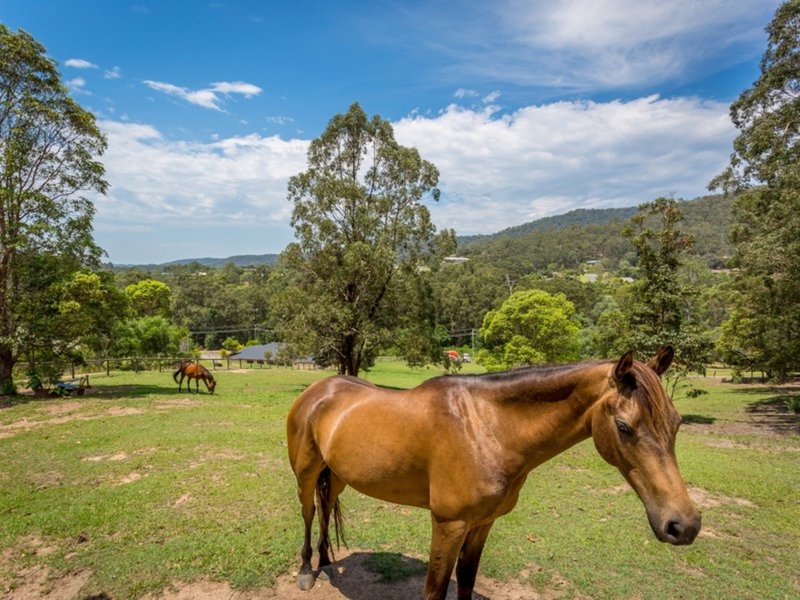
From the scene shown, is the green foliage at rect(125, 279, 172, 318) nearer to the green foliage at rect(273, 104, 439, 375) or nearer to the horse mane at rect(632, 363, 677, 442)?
the green foliage at rect(273, 104, 439, 375)

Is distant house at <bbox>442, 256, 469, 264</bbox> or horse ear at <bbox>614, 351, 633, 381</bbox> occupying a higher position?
distant house at <bbox>442, 256, 469, 264</bbox>

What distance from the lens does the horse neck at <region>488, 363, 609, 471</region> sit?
2.50 metres

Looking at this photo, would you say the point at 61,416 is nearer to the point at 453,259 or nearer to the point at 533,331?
the point at 533,331

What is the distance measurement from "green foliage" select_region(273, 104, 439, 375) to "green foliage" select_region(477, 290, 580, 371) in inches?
354

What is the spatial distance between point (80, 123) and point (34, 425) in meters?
12.5

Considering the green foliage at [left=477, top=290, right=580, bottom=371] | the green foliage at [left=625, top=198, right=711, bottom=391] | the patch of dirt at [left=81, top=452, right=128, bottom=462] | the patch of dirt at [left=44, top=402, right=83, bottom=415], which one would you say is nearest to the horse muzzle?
the patch of dirt at [left=81, top=452, right=128, bottom=462]

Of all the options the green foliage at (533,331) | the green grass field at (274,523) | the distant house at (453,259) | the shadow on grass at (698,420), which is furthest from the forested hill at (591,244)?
the green grass field at (274,523)

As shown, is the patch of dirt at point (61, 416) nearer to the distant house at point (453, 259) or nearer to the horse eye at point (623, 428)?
the distant house at point (453, 259)

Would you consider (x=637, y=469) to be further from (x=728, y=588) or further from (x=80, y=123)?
(x=80, y=123)

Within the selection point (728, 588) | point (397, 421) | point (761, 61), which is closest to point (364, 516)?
point (397, 421)

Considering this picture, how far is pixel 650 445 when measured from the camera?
214cm

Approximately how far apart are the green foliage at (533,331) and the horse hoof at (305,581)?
829 inches

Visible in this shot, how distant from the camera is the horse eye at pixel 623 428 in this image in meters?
2.19

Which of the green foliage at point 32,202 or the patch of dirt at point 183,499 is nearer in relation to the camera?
the patch of dirt at point 183,499
